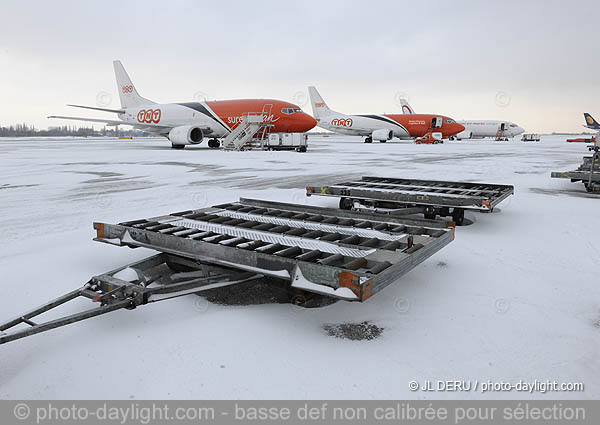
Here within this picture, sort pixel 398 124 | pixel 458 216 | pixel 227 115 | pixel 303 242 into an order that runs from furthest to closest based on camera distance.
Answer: pixel 398 124 → pixel 227 115 → pixel 458 216 → pixel 303 242

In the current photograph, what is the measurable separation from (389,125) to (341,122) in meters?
6.44

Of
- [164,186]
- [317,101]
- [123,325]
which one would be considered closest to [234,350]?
[123,325]

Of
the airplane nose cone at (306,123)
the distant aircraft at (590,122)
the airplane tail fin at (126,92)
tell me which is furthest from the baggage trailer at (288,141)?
the distant aircraft at (590,122)

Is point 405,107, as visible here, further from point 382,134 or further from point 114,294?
point 114,294

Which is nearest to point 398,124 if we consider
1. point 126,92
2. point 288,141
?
point 288,141

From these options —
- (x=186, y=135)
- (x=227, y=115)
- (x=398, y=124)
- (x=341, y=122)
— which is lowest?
(x=186, y=135)

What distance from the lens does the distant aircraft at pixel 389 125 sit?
174 ft

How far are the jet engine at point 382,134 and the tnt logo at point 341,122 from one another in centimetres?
419

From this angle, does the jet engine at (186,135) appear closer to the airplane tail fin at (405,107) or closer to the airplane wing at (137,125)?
the airplane wing at (137,125)

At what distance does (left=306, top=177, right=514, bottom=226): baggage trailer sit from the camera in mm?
6816

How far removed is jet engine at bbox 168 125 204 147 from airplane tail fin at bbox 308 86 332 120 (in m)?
29.0

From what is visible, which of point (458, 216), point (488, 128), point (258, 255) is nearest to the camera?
point (258, 255)

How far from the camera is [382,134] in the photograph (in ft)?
170

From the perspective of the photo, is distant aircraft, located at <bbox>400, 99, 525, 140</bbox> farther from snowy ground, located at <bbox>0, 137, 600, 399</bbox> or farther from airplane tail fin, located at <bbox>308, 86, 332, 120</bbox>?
snowy ground, located at <bbox>0, 137, 600, 399</bbox>
